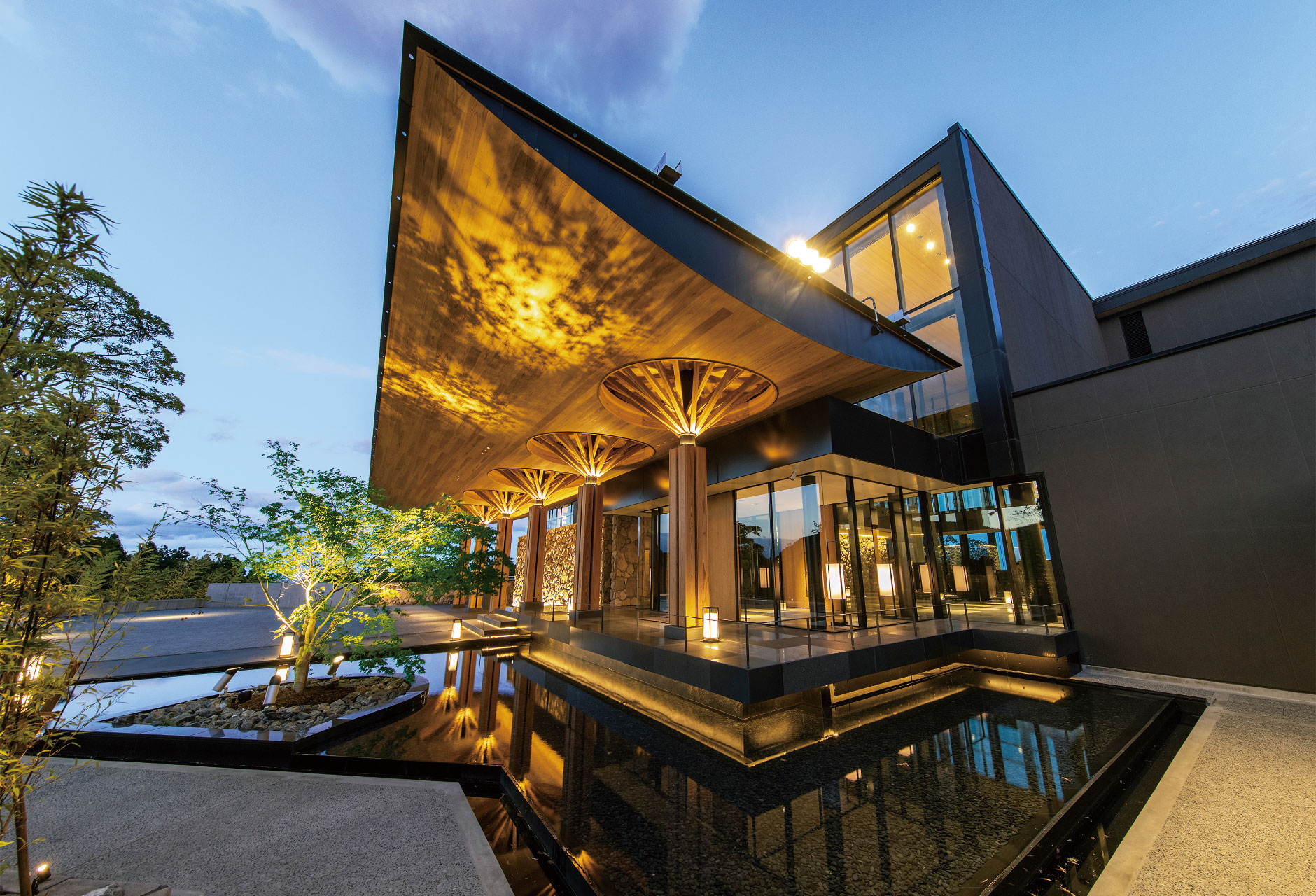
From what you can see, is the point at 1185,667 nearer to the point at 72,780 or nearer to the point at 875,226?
the point at 875,226

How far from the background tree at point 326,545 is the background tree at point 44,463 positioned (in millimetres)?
5784

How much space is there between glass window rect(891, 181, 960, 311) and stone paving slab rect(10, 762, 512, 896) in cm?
1741

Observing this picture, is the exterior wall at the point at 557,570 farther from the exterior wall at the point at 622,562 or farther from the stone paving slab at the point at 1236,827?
the stone paving slab at the point at 1236,827

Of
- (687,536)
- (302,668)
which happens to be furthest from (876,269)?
(302,668)

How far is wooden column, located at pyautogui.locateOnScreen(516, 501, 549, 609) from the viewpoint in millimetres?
19625

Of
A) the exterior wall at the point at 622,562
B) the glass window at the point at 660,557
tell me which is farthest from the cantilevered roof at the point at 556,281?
the exterior wall at the point at 622,562

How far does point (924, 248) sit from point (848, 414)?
336 inches

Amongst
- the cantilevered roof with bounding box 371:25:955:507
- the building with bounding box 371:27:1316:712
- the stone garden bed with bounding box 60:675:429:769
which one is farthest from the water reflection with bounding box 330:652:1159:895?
the cantilevered roof with bounding box 371:25:955:507

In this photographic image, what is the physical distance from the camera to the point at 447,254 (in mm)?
7324

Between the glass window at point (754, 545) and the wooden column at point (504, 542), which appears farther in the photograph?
the wooden column at point (504, 542)

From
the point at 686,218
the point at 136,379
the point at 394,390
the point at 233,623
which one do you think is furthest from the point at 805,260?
the point at 233,623

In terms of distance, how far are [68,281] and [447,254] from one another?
5.02 meters

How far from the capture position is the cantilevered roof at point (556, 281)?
18.5ft

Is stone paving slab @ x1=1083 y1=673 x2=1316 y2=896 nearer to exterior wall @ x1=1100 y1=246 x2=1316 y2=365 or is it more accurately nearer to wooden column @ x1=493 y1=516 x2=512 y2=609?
exterior wall @ x1=1100 y1=246 x2=1316 y2=365
